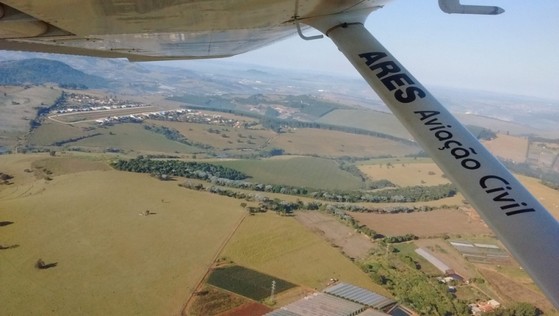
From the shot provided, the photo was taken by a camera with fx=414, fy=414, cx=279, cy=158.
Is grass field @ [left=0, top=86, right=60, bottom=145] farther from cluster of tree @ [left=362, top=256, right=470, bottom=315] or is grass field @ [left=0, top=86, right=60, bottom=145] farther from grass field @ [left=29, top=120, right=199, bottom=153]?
cluster of tree @ [left=362, top=256, right=470, bottom=315]

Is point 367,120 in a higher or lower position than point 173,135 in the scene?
higher

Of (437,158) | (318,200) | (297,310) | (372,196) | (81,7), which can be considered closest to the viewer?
(81,7)

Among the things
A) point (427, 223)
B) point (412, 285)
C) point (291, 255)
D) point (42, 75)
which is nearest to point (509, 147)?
point (427, 223)

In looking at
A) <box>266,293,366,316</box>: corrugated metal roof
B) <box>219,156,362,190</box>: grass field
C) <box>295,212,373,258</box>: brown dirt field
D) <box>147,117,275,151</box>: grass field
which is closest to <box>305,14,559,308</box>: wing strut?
<box>266,293,366,316</box>: corrugated metal roof

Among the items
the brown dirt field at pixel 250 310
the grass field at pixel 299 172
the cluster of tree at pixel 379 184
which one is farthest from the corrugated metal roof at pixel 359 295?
the cluster of tree at pixel 379 184

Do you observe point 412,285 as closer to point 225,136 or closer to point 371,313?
point 371,313

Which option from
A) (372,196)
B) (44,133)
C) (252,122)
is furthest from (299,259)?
(252,122)

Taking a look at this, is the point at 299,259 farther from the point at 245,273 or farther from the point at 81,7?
the point at 81,7
